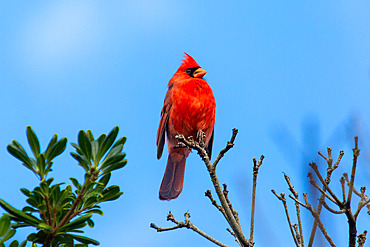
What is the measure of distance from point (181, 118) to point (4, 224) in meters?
3.76

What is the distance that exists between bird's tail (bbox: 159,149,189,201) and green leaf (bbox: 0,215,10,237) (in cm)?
374

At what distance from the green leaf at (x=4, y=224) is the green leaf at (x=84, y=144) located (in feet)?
1.00

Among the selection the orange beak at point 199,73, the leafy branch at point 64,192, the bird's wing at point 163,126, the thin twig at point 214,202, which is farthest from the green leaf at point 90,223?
the orange beak at point 199,73

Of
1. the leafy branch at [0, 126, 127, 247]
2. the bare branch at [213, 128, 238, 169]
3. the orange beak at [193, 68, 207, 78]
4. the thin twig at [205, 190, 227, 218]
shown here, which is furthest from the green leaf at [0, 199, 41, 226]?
the orange beak at [193, 68, 207, 78]

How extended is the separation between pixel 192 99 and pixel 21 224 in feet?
12.0

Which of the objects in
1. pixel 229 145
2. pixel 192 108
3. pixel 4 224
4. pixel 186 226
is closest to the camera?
pixel 4 224

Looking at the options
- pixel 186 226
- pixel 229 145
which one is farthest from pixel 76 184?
pixel 229 145

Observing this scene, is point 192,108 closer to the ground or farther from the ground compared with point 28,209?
farther from the ground

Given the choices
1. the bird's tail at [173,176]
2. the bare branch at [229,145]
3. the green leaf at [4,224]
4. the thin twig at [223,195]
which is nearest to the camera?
the green leaf at [4,224]

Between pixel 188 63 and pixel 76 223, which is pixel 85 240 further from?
pixel 188 63

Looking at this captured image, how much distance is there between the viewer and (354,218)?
2.00m

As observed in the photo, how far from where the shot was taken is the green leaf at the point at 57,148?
1438mm

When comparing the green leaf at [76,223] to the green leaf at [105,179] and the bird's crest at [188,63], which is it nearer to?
the green leaf at [105,179]

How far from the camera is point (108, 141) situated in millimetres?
1505
